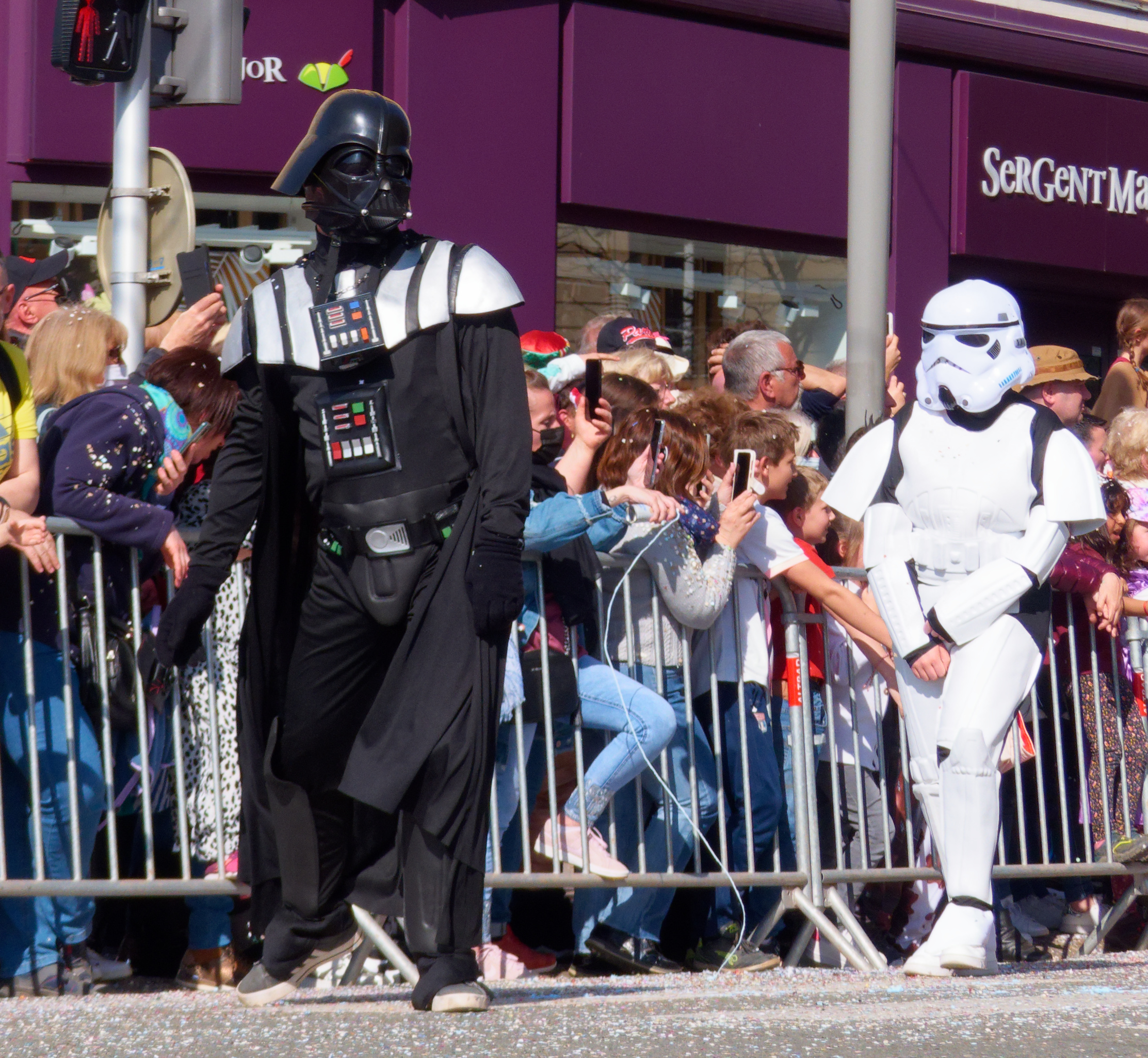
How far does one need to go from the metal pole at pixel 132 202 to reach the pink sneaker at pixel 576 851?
2067 millimetres

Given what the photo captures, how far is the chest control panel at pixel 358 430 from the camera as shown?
4383 millimetres

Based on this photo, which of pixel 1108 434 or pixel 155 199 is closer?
pixel 155 199

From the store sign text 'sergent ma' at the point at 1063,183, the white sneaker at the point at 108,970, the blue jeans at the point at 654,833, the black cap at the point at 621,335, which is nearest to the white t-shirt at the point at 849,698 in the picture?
the blue jeans at the point at 654,833

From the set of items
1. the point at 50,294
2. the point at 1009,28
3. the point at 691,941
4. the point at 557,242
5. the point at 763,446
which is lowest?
the point at 691,941

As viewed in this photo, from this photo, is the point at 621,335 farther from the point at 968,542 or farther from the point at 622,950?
the point at 622,950

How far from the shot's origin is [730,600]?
6.09 meters

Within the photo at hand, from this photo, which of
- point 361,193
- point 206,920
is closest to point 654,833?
point 206,920

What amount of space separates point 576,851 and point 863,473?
1.46 m

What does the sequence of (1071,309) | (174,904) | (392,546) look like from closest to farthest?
(392,546)
(174,904)
(1071,309)

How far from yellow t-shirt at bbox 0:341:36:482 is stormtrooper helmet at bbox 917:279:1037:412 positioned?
261cm

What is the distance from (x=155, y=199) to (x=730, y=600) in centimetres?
232

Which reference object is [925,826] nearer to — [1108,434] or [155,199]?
[1108,434]

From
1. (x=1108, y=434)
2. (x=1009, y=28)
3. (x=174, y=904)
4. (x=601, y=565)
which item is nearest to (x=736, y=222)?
(x=1009, y=28)

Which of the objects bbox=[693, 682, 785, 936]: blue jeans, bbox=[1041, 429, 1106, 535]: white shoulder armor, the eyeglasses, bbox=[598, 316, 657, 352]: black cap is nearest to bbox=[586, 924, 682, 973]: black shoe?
bbox=[693, 682, 785, 936]: blue jeans
